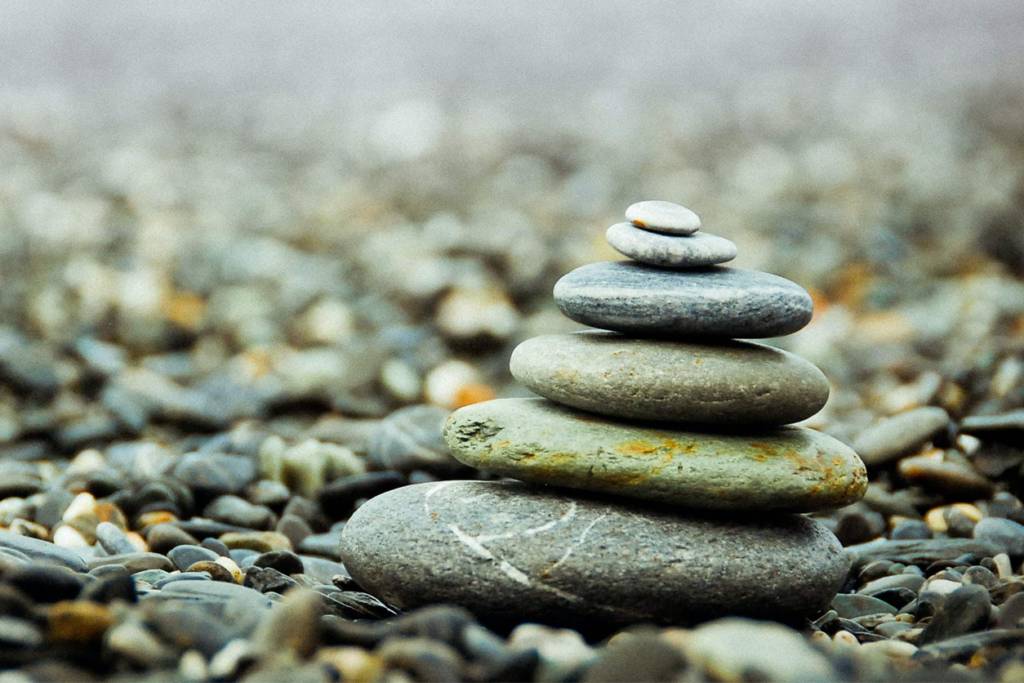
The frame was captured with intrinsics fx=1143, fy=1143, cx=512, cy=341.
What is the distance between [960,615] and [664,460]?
3.33ft

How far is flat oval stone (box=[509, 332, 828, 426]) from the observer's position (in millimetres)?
3777

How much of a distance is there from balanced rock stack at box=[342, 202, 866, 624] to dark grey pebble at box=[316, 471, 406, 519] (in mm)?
1327

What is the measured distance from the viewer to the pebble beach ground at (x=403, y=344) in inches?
117

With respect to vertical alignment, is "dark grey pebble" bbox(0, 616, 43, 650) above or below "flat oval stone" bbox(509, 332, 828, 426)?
below

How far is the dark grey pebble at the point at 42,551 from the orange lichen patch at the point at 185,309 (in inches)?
196

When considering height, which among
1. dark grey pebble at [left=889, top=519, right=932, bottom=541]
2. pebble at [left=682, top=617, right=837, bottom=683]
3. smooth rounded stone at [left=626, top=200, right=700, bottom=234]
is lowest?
dark grey pebble at [left=889, top=519, right=932, bottom=541]

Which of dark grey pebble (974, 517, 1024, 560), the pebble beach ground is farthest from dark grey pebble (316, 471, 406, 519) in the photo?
dark grey pebble (974, 517, 1024, 560)

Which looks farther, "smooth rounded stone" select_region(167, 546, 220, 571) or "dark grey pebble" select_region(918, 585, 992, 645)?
"smooth rounded stone" select_region(167, 546, 220, 571)

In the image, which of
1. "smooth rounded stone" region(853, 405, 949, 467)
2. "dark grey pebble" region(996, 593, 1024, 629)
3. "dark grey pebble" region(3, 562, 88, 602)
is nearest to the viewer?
"dark grey pebble" region(3, 562, 88, 602)

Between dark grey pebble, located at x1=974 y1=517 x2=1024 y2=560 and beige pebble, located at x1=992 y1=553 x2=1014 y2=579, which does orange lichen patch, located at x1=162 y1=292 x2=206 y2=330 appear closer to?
dark grey pebble, located at x1=974 y1=517 x2=1024 y2=560

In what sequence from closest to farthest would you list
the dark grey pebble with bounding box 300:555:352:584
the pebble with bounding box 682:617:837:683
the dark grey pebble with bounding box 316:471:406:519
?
the pebble with bounding box 682:617:837:683 < the dark grey pebble with bounding box 300:555:352:584 < the dark grey pebble with bounding box 316:471:406:519

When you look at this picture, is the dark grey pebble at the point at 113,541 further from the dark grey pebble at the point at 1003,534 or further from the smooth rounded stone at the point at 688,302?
the dark grey pebble at the point at 1003,534

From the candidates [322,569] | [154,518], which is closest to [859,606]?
[322,569]

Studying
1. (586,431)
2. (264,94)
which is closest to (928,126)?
(264,94)
